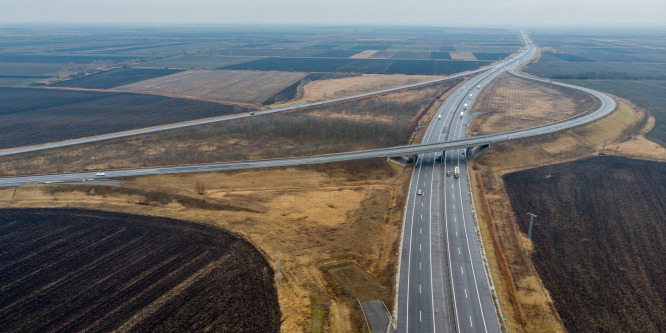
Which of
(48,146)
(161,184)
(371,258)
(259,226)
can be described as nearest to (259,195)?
(259,226)

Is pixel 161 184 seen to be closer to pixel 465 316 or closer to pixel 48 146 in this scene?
pixel 48 146

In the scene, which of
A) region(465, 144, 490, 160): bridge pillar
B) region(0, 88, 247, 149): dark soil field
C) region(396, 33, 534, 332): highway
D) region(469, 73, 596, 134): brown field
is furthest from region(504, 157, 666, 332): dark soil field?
region(0, 88, 247, 149): dark soil field

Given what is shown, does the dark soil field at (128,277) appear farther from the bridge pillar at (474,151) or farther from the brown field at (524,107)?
the brown field at (524,107)

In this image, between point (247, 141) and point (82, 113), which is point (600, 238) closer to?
point (247, 141)

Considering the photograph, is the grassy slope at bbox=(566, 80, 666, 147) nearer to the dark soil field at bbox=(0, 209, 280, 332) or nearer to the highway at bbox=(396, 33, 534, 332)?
the highway at bbox=(396, 33, 534, 332)

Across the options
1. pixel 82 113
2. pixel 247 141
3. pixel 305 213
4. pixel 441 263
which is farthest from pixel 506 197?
pixel 82 113
